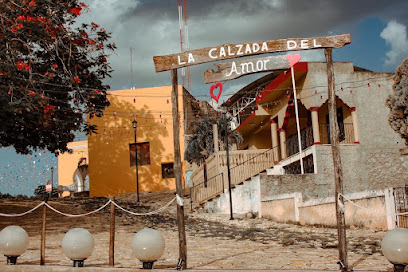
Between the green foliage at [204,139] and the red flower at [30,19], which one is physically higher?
the red flower at [30,19]

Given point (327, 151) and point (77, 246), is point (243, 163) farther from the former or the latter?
point (77, 246)

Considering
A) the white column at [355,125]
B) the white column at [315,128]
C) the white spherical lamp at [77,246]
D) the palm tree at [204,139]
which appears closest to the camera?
the white spherical lamp at [77,246]

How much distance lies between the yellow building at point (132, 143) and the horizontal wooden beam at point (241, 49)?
2285cm

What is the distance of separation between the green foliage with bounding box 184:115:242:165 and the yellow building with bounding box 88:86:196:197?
165 cm

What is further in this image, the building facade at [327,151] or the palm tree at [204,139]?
the palm tree at [204,139]

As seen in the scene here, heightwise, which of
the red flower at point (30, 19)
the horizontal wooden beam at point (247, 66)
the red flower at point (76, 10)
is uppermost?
the red flower at point (76, 10)

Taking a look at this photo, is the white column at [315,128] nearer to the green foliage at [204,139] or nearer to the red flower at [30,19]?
the green foliage at [204,139]

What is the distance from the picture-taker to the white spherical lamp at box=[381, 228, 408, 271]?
19.5 feet

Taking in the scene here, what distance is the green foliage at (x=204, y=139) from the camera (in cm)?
2829

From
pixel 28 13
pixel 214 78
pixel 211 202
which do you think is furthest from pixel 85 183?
pixel 214 78

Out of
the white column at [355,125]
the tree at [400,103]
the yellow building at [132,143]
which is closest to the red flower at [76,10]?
the tree at [400,103]

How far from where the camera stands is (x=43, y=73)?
1616cm

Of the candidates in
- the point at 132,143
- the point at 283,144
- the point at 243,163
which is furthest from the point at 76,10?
the point at 132,143

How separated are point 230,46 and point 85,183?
34.8 metres
